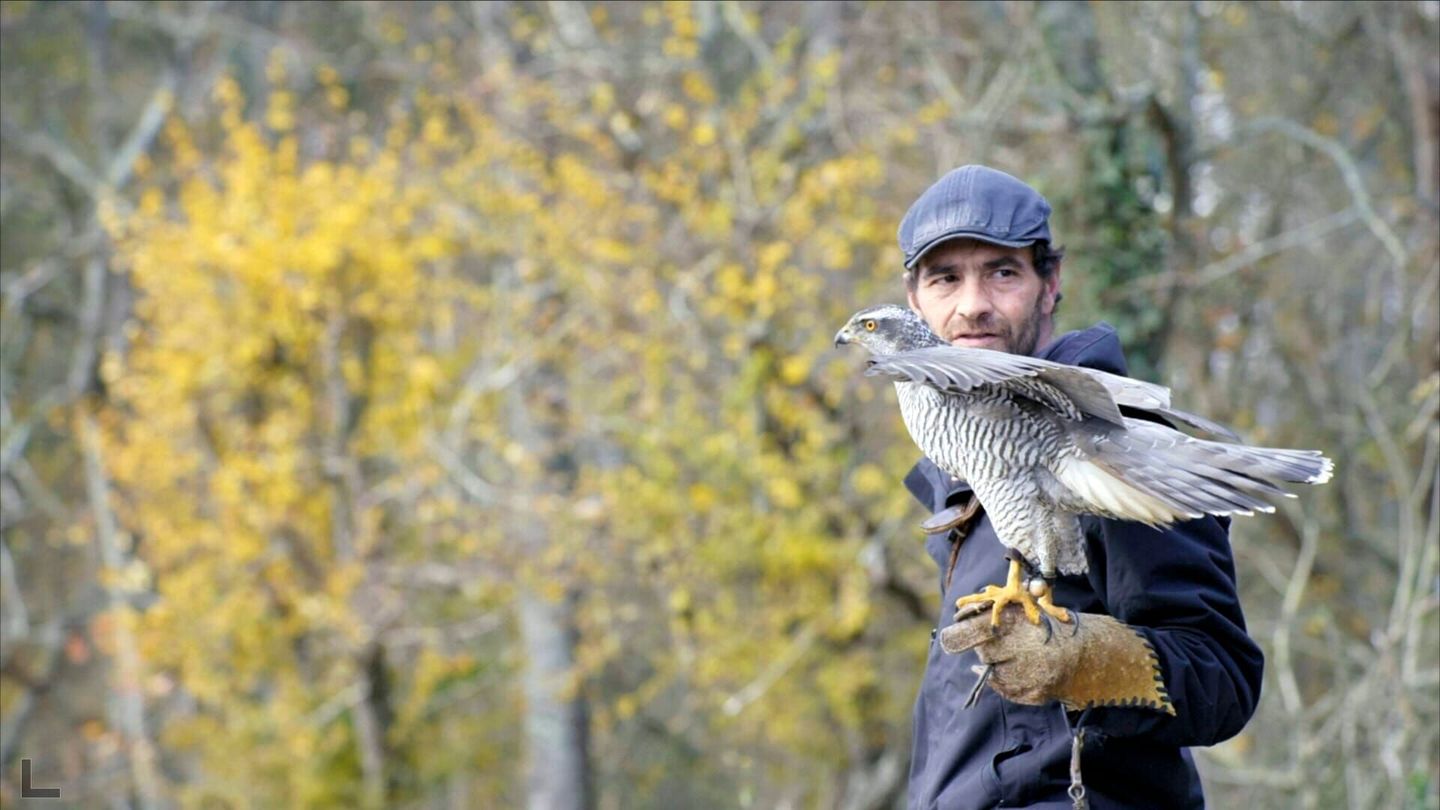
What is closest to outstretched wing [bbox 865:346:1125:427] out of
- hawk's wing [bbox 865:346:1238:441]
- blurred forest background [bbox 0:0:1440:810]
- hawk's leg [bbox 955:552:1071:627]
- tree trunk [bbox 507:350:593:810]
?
hawk's wing [bbox 865:346:1238:441]

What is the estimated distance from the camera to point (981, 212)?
2514 mm

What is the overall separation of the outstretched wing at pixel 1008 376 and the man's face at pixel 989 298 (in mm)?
137

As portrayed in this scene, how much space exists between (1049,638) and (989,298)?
0.59m

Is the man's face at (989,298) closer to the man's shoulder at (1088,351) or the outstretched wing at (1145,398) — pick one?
the man's shoulder at (1088,351)

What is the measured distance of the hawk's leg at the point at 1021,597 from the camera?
2322 millimetres

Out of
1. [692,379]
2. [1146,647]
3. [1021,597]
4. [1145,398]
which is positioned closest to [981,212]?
[1145,398]

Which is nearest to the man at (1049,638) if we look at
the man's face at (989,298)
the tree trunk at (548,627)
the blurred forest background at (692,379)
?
the man's face at (989,298)

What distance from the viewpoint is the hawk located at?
223cm

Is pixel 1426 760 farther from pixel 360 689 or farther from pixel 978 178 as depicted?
pixel 360 689

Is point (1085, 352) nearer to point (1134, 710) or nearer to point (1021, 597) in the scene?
point (1021, 597)

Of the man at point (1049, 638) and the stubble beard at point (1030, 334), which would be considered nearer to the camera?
the man at point (1049, 638)

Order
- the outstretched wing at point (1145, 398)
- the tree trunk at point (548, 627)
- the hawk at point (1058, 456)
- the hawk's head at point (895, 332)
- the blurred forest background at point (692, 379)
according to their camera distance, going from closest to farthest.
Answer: the hawk at point (1058, 456)
the outstretched wing at point (1145, 398)
the hawk's head at point (895, 332)
the blurred forest background at point (692, 379)
the tree trunk at point (548, 627)

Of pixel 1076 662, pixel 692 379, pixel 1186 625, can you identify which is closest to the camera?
pixel 1076 662

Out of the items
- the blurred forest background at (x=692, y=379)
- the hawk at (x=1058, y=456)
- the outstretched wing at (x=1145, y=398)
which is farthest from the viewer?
the blurred forest background at (x=692, y=379)
